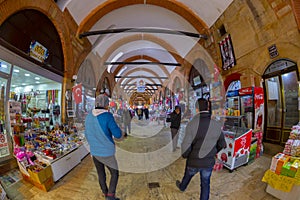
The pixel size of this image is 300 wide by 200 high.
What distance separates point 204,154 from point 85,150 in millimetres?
3519

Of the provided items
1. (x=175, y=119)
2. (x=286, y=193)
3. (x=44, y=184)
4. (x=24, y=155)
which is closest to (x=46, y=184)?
(x=44, y=184)

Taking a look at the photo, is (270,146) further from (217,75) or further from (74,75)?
(74,75)

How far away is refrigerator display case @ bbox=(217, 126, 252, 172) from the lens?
3.03 m

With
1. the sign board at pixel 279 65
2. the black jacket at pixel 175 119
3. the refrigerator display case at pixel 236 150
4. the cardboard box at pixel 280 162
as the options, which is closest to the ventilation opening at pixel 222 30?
the sign board at pixel 279 65

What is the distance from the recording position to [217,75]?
7.27 metres

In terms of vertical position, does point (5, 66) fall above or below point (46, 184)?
above

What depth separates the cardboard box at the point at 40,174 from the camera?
7.91ft

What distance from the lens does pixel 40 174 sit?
7.98ft

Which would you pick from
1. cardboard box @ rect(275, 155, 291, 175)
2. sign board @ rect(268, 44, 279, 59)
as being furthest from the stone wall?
cardboard box @ rect(275, 155, 291, 175)

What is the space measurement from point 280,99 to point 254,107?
1.34m

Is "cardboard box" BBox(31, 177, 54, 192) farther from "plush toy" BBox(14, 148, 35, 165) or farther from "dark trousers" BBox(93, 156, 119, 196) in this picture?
"dark trousers" BBox(93, 156, 119, 196)

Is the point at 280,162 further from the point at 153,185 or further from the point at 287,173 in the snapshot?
the point at 153,185

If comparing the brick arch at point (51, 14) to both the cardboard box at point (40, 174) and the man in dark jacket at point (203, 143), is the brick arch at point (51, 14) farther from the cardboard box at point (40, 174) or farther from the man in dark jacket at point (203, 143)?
the man in dark jacket at point (203, 143)

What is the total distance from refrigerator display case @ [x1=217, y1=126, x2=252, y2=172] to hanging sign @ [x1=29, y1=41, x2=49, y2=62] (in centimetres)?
543
